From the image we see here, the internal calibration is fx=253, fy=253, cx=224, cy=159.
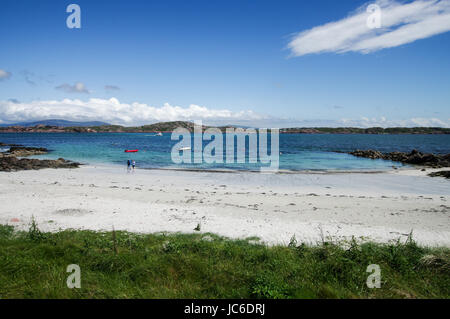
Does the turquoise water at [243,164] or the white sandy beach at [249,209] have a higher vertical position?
the turquoise water at [243,164]

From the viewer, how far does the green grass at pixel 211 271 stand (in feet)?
18.0

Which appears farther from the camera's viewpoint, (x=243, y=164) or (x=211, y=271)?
(x=243, y=164)

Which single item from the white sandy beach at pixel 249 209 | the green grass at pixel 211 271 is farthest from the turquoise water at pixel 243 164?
the green grass at pixel 211 271

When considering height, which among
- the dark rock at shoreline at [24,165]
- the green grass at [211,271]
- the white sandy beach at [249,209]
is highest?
the dark rock at shoreline at [24,165]

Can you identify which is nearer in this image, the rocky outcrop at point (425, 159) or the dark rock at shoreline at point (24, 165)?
the dark rock at shoreline at point (24, 165)

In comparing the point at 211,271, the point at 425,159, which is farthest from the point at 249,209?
the point at 425,159

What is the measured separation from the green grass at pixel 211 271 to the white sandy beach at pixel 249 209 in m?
3.21

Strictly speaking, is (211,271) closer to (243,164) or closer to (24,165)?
(243,164)

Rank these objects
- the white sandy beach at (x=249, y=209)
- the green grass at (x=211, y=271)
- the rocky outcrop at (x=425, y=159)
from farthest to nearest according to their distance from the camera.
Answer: the rocky outcrop at (x=425, y=159)
the white sandy beach at (x=249, y=209)
the green grass at (x=211, y=271)

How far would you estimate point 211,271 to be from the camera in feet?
20.9

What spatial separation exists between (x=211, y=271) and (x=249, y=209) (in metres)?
10.1

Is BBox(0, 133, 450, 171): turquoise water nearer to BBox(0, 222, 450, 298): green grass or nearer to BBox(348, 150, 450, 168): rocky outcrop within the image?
BBox(348, 150, 450, 168): rocky outcrop

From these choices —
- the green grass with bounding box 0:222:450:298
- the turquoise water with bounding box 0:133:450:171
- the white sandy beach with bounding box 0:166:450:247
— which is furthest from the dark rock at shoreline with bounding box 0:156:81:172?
the green grass with bounding box 0:222:450:298

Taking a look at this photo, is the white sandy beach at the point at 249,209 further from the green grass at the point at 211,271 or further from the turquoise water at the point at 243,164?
the turquoise water at the point at 243,164
